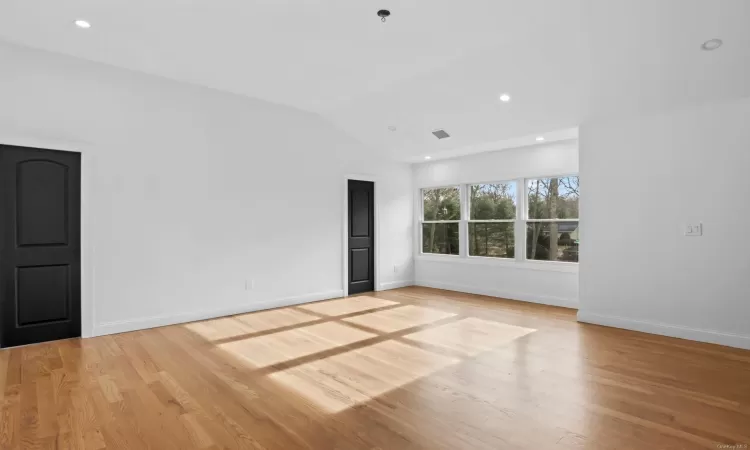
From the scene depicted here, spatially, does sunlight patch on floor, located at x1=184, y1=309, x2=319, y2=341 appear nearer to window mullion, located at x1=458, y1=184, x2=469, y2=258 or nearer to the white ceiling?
the white ceiling

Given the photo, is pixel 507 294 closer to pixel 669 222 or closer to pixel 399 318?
pixel 399 318

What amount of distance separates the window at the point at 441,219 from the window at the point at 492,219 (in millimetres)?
311

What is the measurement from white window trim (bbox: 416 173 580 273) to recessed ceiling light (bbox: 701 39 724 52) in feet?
8.39

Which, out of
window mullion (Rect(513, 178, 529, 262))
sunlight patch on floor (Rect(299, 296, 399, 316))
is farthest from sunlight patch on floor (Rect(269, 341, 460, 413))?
window mullion (Rect(513, 178, 529, 262))

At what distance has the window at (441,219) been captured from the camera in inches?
301

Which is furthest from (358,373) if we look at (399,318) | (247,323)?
(247,323)

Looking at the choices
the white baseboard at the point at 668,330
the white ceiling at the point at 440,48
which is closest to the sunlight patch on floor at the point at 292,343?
the white baseboard at the point at 668,330

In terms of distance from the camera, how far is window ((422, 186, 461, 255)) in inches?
301

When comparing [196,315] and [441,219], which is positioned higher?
[441,219]

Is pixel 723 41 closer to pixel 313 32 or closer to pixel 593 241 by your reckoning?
pixel 593 241

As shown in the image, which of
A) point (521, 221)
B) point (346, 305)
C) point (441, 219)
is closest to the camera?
point (346, 305)

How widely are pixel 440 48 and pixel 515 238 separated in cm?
365

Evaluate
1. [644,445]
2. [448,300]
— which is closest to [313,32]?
[644,445]

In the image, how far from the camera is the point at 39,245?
4207mm
